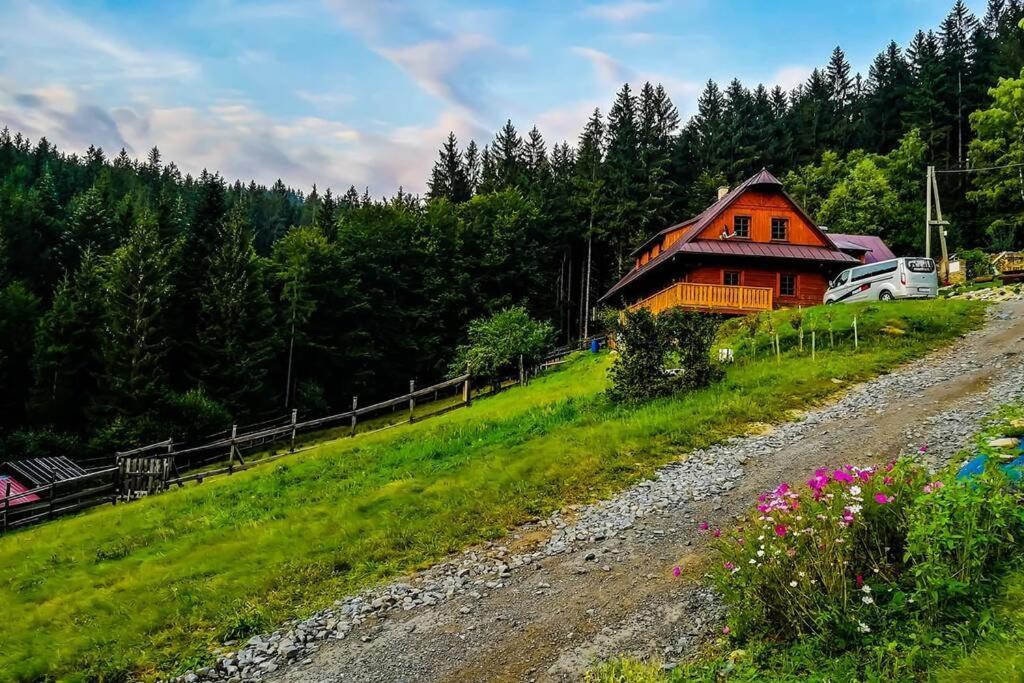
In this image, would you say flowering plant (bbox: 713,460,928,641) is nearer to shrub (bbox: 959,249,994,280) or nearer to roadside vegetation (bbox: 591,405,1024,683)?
roadside vegetation (bbox: 591,405,1024,683)

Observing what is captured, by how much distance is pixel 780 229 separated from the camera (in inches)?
1438

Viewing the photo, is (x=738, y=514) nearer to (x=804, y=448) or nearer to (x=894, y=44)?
(x=804, y=448)

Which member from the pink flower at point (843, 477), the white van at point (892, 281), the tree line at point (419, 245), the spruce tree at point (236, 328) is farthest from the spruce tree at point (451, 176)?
the pink flower at point (843, 477)

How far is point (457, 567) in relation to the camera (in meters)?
10.1

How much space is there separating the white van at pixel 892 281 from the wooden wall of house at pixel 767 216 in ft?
15.8

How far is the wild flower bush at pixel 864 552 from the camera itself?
18.1 ft

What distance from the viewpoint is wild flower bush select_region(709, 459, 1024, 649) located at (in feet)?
18.1

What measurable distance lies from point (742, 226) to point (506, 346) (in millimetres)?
15657

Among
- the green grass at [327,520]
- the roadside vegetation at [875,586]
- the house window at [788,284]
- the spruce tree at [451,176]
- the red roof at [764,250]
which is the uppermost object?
the spruce tree at [451,176]

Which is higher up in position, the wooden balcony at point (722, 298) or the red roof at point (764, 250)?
the red roof at point (764, 250)

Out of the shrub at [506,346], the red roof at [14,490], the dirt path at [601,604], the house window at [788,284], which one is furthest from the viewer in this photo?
the house window at [788,284]

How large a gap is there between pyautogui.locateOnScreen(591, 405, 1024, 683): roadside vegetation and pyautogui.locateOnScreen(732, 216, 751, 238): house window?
103 feet

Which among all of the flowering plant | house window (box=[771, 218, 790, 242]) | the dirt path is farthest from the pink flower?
house window (box=[771, 218, 790, 242])

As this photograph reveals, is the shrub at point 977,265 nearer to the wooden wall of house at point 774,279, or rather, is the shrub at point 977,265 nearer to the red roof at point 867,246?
the red roof at point 867,246
